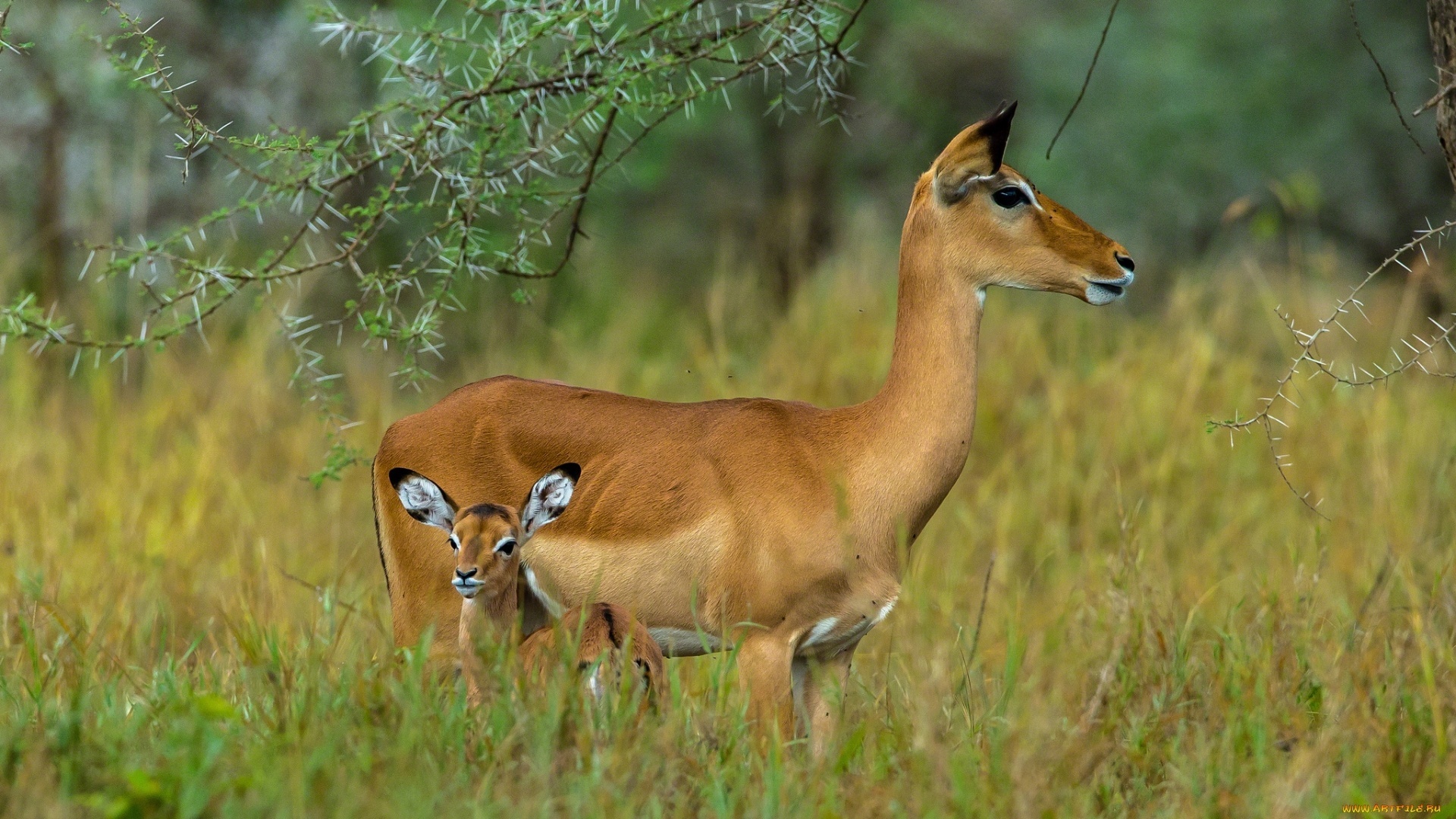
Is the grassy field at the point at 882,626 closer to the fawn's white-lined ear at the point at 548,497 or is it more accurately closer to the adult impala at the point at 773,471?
the adult impala at the point at 773,471

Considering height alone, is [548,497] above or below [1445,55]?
below

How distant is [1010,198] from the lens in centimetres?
421

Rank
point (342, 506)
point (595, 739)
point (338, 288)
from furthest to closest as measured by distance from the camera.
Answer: point (338, 288) < point (342, 506) < point (595, 739)

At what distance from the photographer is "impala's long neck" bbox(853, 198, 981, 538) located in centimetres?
413

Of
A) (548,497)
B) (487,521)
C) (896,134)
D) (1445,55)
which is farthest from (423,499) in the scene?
(896,134)

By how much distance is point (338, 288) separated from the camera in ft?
35.8

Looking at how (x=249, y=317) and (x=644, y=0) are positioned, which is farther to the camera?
(x=249, y=317)

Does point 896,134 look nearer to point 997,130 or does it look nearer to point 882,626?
point 882,626

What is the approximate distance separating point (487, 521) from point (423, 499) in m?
0.24

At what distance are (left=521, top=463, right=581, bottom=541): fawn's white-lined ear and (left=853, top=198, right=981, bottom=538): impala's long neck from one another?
795mm

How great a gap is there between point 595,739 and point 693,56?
86.0 inches

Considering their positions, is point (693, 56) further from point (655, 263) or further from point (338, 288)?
point (655, 263)

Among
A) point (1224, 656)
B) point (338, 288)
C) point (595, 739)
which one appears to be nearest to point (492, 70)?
point (595, 739)

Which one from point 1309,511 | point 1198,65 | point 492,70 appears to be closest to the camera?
point 492,70
